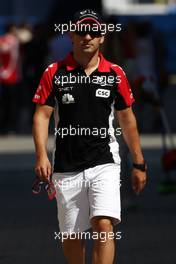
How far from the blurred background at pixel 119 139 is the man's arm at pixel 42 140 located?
2.10 meters

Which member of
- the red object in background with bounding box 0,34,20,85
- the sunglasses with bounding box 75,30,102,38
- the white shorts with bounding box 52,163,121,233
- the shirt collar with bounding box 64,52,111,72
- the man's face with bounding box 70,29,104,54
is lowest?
the white shorts with bounding box 52,163,121,233

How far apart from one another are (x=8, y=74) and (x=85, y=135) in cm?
1444

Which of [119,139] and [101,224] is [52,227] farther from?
[101,224]

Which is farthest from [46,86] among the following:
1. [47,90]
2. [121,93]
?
[121,93]

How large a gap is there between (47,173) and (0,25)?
19.9 meters

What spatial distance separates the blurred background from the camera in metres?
9.95

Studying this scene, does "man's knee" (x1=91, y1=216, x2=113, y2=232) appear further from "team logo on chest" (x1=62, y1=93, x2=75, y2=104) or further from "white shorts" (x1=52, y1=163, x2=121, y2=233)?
"team logo on chest" (x1=62, y1=93, x2=75, y2=104)

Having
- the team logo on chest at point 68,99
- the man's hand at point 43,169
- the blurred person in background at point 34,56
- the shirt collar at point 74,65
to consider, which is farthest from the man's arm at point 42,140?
the blurred person in background at point 34,56

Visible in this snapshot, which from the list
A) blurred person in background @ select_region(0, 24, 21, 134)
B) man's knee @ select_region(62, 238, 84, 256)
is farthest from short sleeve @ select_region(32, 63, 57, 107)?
blurred person in background @ select_region(0, 24, 21, 134)

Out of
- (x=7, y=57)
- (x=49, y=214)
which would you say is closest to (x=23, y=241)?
(x=49, y=214)

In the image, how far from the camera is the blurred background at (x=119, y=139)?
9945mm

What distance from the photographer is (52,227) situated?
1082cm

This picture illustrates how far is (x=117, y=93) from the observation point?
7.31 metres

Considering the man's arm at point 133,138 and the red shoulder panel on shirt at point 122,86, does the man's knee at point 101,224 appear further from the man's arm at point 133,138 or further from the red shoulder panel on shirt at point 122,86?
the red shoulder panel on shirt at point 122,86
